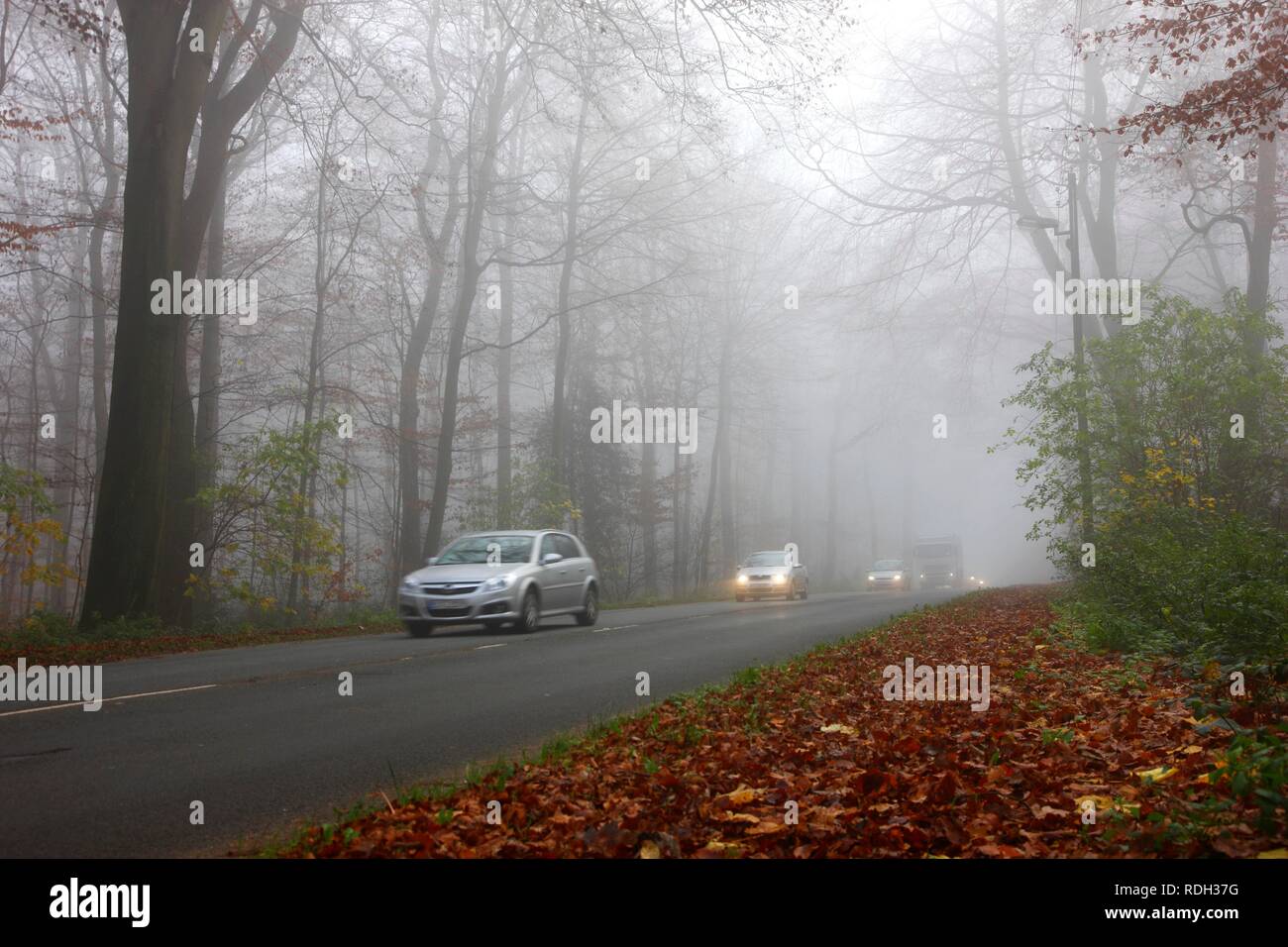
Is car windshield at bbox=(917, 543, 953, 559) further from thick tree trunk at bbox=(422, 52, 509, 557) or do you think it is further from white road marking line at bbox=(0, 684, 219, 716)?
white road marking line at bbox=(0, 684, 219, 716)

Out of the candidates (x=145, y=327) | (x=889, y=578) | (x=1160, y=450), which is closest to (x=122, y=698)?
(x=145, y=327)

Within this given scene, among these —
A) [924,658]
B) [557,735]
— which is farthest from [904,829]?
[924,658]

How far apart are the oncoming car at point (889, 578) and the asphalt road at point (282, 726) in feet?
115

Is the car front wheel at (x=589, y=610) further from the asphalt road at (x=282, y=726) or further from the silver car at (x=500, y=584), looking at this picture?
the asphalt road at (x=282, y=726)

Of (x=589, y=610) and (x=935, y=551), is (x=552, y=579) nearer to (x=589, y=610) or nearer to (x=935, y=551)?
(x=589, y=610)

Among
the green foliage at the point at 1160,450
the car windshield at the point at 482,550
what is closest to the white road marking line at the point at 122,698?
the car windshield at the point at 482,550

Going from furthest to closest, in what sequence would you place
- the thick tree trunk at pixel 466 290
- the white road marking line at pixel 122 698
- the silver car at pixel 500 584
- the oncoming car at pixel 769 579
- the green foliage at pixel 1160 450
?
1. the oncoming car at pixel 769 579
2. the thick tree trunk at pixel 466 290
3. the silver car at pixel 500 584
4. the green foliage at pixel 1160 450
5. the white road marking line at pixel 122 698

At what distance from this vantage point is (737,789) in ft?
18.6

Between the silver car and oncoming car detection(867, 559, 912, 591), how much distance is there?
1240 inches

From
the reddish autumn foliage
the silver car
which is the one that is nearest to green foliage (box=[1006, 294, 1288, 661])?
the reddish autumn foliage

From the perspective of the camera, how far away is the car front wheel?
70.2 feet

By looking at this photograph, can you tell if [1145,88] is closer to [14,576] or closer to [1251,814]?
[1251,814]

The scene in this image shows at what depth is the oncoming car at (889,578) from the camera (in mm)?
50812
